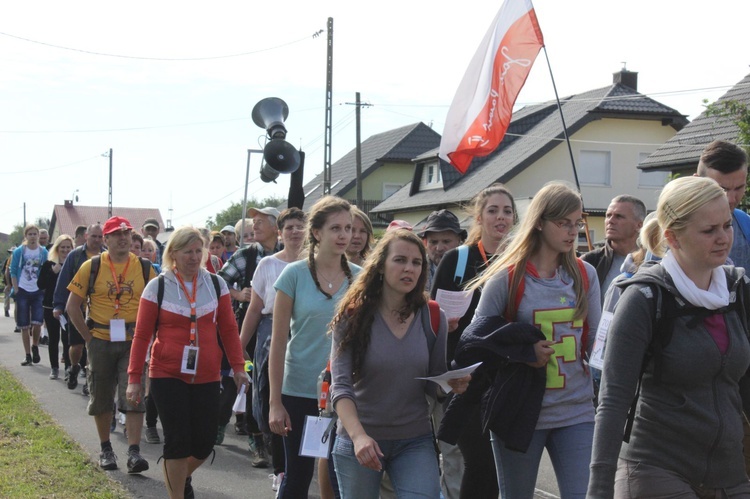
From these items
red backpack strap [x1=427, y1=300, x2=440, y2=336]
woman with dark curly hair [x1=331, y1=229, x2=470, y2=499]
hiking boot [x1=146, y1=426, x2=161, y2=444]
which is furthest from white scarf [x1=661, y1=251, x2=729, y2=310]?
hiking boot [x1=146, y1=426, x2=161, y2=444]

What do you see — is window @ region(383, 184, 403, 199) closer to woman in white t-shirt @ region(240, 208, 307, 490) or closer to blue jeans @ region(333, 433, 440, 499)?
woman in white t-shirt @ region(240, 208, 307, 490)

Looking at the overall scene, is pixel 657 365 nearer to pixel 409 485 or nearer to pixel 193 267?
pixel 409 485

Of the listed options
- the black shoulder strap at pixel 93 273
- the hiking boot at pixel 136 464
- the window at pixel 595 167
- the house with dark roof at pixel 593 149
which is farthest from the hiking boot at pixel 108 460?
the window at pixel 595 167

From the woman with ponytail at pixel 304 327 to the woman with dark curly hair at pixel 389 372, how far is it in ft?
3.07

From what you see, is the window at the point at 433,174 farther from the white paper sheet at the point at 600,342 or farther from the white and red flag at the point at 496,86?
the white paper sheet at the point at 600,342

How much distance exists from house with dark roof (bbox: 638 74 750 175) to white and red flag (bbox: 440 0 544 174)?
1219 cm

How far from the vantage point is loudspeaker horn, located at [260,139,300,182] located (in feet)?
35.2

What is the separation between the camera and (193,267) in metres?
6.50

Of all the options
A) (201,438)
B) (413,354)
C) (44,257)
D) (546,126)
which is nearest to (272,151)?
(201,438)

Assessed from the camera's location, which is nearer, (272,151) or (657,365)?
(657,365)

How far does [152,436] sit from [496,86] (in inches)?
208

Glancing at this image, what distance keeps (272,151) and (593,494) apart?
805cm

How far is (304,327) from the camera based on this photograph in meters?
5.36

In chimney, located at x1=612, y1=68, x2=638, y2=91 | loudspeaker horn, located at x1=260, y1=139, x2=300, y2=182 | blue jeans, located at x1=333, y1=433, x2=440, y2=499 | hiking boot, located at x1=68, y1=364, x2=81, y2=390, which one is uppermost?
chimney, located at x1=612, y1=68, x2=638, y2=91
